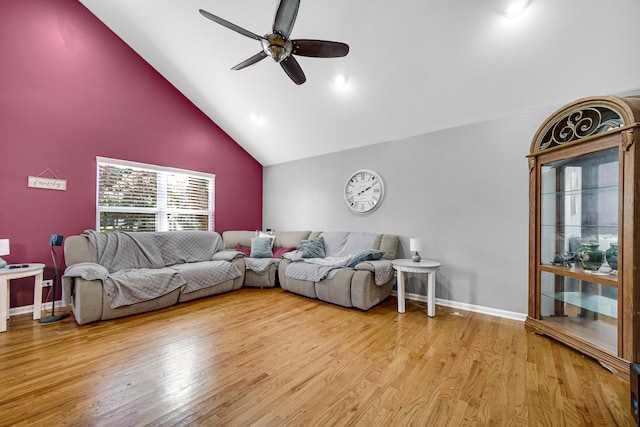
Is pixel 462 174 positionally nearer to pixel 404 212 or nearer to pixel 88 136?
pixel 404 212

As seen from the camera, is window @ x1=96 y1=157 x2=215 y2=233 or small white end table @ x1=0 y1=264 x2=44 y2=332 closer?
small white end table @ x1=0 y1=264 x2=44 y2=332

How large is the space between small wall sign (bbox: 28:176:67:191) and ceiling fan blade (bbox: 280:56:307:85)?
3265 mm

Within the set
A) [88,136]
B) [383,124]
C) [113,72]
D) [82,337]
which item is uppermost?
[113,72]

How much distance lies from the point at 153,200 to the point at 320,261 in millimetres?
2939

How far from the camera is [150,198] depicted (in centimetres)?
427

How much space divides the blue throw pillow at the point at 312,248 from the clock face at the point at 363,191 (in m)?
0.81

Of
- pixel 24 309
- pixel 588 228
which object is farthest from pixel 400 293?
pixel 24 309

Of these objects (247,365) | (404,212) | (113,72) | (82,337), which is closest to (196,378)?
(247,365)

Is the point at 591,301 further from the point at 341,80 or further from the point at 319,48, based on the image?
the point at 341,80

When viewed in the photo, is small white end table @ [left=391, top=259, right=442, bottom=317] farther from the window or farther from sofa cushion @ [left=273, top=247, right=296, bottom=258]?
the window

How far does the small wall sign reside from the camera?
3.18 m

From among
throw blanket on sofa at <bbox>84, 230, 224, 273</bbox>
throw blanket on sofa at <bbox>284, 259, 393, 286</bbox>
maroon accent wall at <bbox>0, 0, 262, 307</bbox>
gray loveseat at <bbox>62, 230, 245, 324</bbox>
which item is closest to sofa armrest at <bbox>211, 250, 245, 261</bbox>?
gray loveseat at <bbox>62, 230, 245, 324</bbox>

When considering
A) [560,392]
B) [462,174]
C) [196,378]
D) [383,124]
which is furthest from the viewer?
[383,124]

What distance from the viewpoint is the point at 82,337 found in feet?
8.19
